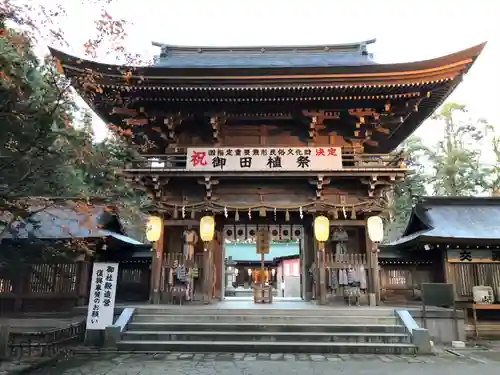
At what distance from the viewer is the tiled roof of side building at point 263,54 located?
15609 mm

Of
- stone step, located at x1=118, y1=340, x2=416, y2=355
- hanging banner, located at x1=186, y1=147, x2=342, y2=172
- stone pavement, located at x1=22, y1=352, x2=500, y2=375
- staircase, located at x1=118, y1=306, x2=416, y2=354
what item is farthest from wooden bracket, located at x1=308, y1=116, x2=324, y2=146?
stone pavement, located at x1=22, y1=352, x2=500, y2=375

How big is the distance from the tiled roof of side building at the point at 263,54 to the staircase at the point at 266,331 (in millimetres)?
10078

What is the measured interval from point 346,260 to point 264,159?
13.0 feet

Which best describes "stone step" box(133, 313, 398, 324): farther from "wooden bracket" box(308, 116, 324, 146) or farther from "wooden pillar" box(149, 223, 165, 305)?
"wooden bracket" box(308, 116, 324, 146)

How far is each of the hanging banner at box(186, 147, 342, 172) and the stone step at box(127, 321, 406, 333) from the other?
180 inches

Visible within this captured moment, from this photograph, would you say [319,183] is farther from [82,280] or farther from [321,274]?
[82,280]

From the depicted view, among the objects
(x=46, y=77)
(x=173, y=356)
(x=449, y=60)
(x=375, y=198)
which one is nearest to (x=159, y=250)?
(x=173, y=356)

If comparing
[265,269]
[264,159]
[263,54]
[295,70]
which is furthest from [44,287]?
[265,269]

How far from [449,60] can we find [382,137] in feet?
12.4

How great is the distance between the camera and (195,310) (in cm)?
961

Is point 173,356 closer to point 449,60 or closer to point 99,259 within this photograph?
point 99,259

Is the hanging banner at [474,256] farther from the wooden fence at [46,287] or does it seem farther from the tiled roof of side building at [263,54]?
the wooden fence at [46,287]

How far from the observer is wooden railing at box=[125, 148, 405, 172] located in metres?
11.6

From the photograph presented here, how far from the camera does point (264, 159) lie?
38.7ft
